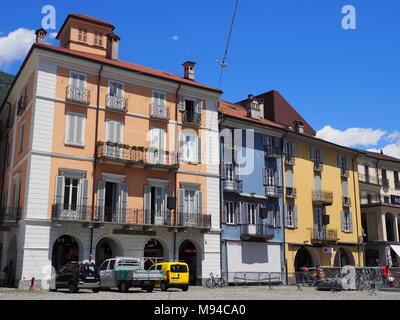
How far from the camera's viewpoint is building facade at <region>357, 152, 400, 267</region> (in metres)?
50.1

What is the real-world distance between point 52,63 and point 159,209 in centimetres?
1168

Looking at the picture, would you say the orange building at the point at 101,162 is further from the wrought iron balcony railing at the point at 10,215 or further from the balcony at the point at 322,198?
the balcony at the point at 322,198

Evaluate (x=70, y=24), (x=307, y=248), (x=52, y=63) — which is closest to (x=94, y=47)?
(x=70, y=24)

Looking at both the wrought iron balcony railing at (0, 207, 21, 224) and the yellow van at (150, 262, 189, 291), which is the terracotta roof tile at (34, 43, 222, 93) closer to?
the wrought iron balcony railing at (0, 207, 21, 224)

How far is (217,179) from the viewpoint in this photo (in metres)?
36.5

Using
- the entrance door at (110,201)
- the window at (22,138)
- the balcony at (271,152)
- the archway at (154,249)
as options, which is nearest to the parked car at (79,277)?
the entrance door at (110,201)

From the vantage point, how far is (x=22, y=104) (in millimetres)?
33094

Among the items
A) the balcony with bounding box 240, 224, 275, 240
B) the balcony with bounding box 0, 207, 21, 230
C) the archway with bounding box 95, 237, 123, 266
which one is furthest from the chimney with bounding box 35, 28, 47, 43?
the balcony with bounding box 240, 224, 275, 240

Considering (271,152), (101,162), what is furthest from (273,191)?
(101,162)

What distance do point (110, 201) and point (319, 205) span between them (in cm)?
2076

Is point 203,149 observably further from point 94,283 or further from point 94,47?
point 94,283

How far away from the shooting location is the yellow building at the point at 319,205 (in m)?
42.0

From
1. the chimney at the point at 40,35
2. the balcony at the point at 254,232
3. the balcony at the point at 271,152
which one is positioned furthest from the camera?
the balcony at the point at 271,152

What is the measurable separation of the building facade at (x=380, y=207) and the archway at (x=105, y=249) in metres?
28.1
